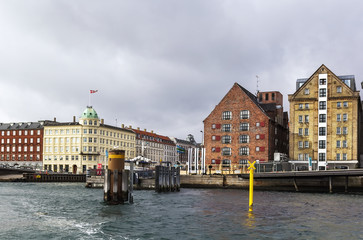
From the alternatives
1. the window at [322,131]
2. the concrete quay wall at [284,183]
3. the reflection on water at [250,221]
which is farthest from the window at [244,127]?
the reflection on water at [250,221]

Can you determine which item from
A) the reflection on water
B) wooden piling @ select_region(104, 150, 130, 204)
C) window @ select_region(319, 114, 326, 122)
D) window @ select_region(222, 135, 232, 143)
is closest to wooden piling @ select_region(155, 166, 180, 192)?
wooden piling @ select_region(104, 150, 130, 204)

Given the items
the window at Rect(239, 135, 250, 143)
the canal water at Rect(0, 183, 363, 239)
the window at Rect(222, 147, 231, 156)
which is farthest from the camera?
the window at Rect(222, 147, 231, 156)

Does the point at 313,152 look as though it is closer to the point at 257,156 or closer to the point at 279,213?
the point at 257,156

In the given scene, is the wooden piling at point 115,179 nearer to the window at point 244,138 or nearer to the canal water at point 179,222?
the canal water at point 179,222

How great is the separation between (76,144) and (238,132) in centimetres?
8347

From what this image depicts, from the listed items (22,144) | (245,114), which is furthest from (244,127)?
(22,144)

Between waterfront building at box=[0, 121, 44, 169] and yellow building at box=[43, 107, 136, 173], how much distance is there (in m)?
3.34

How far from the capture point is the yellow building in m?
158

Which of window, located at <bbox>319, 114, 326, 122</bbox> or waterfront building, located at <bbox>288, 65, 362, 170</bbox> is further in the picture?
window, located at <bbox>319, 114, 326, 122</bbox>

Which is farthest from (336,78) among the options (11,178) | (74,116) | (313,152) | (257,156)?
(74,116)

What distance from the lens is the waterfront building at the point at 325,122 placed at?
87.8 m

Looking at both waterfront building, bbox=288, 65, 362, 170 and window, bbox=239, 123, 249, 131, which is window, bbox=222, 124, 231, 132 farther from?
waterfront building, bbox=288, 65, 362, 170

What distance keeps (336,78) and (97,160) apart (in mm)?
98813

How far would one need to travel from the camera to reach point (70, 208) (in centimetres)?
4128
